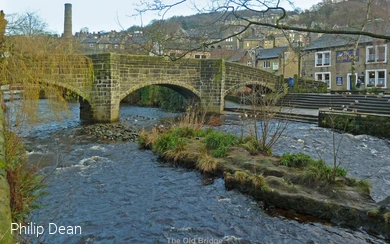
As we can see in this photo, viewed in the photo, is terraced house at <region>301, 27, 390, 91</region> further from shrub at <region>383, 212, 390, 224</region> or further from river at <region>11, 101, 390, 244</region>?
shrub at <region>383, 212, 390, 224</region>

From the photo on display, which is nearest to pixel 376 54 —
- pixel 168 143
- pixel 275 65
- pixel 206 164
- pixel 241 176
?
pixel 275 65

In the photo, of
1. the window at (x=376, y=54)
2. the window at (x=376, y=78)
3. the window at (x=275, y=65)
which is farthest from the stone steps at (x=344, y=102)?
the window at (x=275, y=65)

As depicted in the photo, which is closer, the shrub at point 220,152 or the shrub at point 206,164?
the shrub at point 206,164

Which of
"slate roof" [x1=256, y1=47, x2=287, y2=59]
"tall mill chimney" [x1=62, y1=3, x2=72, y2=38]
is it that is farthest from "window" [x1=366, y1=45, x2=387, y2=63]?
"tall mill chimney" [x1=62, y1=3, x2=72, y2=38]

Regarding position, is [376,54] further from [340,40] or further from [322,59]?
[322,59]

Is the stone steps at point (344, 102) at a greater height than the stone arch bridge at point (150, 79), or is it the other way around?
the stone arch bridge at point (150, 79)

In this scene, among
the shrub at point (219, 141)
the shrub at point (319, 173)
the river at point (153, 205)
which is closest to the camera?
the river at point (153, 205)

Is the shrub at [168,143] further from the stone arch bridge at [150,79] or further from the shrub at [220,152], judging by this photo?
the stone arch bridge at [150,79]

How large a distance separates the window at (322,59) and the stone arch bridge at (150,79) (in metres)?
10.3

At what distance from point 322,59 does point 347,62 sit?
2829 mm

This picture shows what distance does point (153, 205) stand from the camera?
6.82 meters

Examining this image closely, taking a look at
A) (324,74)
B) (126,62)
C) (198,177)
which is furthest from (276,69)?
(198,177)

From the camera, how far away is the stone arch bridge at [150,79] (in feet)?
59.2

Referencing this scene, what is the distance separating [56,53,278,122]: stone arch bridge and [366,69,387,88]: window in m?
10.8
